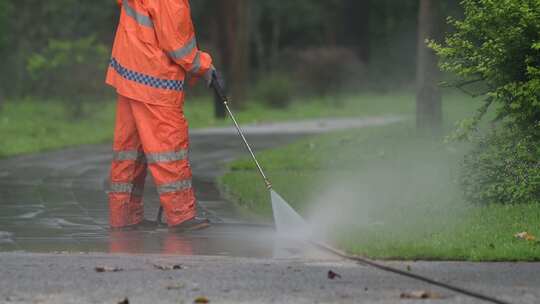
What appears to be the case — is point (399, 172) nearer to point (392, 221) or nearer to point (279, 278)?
point (392, 221)

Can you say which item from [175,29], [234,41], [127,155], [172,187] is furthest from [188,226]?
[234,41]

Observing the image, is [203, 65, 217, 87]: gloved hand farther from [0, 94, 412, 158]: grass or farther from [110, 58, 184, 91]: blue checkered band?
[0, 94, 412, 158]: grass

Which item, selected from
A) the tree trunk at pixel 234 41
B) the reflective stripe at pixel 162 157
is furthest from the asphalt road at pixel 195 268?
the tree trunk at pixel 234 41

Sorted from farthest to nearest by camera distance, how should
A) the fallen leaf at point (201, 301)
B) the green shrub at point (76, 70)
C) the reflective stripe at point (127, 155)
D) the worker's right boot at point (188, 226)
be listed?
the green shrub at point (76, 70) < the reflective stripe at point (127, 155) < the worker's right boot at point (188, 226) < the fallen leaf at point (201, 301)

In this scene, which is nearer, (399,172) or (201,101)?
(399,172)

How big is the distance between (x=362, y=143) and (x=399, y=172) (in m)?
3.84

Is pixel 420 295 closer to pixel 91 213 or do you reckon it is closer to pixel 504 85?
pixel 504 85

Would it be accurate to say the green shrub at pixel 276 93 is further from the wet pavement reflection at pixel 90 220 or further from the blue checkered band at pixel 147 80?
the blue checkered band at pixel 147 80

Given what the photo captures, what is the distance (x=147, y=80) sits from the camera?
1017 cm

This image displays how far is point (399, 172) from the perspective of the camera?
1435 centimetres

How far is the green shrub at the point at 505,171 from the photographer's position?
417 inches

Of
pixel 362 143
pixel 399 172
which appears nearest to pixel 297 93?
pixel 362 143

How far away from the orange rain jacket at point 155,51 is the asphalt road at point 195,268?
1.09 metres

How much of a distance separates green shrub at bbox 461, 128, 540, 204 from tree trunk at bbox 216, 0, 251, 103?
21.0 m
